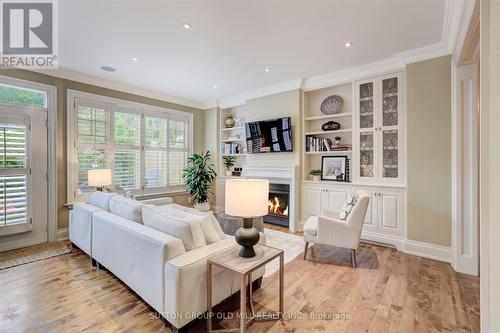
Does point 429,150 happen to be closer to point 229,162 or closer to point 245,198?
point 245,198

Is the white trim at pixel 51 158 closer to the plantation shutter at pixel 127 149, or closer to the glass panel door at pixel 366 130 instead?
the plantation shutter at pixel 127 149

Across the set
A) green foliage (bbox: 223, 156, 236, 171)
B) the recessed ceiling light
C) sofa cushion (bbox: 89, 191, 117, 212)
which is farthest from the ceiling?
green foliage (bbox: 223, 156, 236, 171)

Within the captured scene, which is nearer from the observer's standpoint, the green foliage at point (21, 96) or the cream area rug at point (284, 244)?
the cream area rug at point (284, 244)

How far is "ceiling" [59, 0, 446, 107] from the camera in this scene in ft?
7.65

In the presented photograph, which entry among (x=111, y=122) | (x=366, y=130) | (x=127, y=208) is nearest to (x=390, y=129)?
(x=366, y=130)

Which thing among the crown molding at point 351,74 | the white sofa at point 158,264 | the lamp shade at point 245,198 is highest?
the crown molding at point 351,74

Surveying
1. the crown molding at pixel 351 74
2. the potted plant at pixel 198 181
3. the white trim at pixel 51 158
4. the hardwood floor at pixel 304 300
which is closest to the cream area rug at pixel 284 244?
the hardwood floor at pixel 304 300

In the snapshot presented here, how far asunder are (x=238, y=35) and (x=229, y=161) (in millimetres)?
3444

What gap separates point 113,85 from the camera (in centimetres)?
449

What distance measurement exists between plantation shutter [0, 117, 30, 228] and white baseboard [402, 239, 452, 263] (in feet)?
18.7

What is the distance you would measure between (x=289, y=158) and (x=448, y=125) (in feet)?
8.02

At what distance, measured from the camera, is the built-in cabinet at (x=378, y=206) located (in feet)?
11.4

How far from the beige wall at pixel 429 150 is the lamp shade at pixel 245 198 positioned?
264 cm

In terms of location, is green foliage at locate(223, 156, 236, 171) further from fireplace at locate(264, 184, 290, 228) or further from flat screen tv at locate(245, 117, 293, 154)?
fireplace at locate(264, 184, 290, 228)
